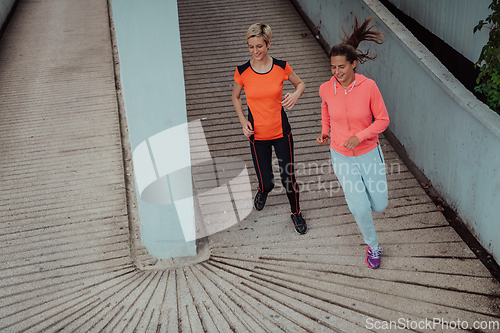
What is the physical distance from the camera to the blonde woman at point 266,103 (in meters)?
3.61

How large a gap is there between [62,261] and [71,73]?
5.38 meters

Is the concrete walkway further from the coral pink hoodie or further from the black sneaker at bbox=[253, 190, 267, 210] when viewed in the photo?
the coral pink hoodie

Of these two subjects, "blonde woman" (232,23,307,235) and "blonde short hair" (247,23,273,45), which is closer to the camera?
"blonde short hair" (247,23,273,45)

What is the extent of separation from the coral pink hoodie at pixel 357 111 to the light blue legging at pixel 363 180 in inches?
2.7

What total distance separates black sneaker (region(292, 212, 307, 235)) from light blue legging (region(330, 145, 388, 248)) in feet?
2.90

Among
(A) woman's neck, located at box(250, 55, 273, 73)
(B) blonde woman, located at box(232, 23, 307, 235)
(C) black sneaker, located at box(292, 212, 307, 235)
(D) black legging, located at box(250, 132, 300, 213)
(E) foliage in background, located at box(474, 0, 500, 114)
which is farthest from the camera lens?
(C) black sneaker, located at box(292, 212, 307, 235)

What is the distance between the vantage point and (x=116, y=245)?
14.9 ft

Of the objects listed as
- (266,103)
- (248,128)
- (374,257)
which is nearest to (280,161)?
(248,128)

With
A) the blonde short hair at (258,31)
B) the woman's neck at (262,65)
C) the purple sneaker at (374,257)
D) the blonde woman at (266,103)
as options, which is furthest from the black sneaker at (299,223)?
the blonde short hair at (258,31)

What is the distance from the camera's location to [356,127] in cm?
342

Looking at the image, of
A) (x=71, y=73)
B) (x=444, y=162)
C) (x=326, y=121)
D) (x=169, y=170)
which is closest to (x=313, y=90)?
(x=444, y=162)

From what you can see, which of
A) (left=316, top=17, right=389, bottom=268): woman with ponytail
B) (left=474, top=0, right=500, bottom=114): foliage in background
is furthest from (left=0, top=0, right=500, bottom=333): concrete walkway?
(left=474, top=0, right=500, bottom=114): foliage in background

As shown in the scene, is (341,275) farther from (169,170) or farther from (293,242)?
(169,170)

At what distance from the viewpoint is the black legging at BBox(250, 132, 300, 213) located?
4.10m
